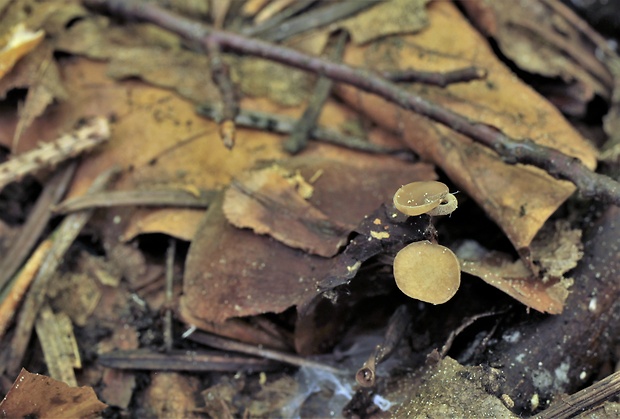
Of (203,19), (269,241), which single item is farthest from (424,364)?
(203,19)

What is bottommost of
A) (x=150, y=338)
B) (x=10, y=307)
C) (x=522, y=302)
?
(x=150, y=338)

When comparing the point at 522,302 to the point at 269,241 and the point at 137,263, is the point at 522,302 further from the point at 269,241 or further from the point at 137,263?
the point at 137,263

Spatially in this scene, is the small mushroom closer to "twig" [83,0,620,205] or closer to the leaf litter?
the leaf litter

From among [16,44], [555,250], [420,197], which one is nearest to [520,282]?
[555,250]

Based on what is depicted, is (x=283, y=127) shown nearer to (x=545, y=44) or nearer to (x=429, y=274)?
(x=429, y=274)

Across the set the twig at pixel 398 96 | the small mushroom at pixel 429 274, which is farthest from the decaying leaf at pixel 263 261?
the small mushroom at pixel 429 274
